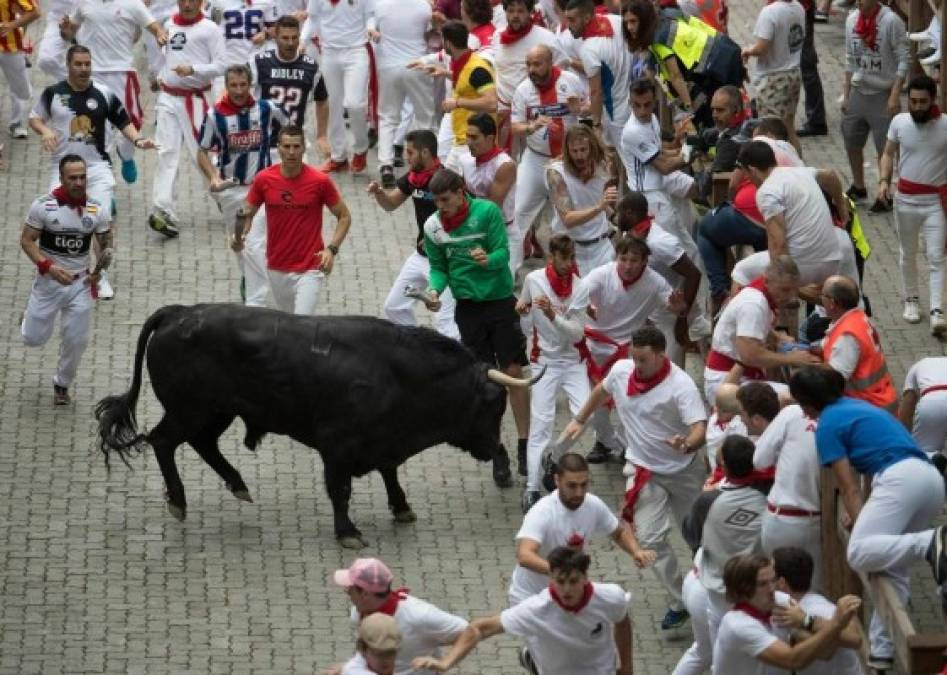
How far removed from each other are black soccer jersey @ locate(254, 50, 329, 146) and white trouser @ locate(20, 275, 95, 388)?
152 inches

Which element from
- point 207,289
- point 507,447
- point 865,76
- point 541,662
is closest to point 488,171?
point 507,447

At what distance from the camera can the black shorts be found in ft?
52.3

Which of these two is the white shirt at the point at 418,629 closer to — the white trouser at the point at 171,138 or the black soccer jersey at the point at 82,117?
the black soccer jersey at the point at 82,117

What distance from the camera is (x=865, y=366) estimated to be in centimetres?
1380

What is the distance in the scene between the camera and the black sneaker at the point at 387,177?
21859 mm

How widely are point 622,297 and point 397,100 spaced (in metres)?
7.00

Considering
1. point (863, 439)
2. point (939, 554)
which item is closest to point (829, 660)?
point (939, 554)

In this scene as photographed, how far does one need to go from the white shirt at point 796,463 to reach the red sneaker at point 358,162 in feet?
33.8

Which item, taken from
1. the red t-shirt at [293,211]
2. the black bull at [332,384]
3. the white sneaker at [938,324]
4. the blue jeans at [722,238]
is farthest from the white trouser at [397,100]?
the black bull at [332,384]

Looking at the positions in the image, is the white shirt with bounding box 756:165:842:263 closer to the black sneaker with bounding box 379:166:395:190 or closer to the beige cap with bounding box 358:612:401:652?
the beige cap with bounding box 358:612:401:652

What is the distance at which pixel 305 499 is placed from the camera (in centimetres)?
1590

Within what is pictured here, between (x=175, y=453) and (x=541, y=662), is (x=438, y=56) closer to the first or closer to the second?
(x=175, y=453)

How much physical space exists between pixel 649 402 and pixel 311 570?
2425 millimetres

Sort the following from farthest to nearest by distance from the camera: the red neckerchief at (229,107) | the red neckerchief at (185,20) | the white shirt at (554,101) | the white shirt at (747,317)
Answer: the red neckerchief at (185,20), the white shirt at (554,101), the red neckerchief at (229,107), the white shirt at (747,317)
